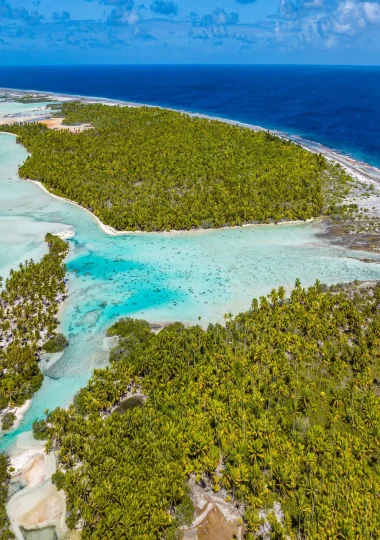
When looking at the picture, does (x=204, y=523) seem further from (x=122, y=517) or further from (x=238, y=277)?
(x=238, y=277)

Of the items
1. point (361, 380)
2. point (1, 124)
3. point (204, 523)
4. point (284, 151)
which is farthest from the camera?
point (1, 124)

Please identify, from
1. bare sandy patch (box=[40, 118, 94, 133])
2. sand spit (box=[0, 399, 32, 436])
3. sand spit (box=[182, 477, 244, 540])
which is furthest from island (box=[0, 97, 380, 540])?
bare sandy patch (box=[40, 118, 94, 133])

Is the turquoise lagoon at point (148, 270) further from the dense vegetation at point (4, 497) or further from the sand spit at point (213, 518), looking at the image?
the sand spit at point (213, 518)

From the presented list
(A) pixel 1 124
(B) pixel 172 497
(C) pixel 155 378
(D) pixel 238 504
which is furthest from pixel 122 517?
(A) pixel 1 124

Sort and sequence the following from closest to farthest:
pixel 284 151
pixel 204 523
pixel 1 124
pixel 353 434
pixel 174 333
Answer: pixel 204 523, pixel 353 434, pixel 174 333, pixel 284 151, pixel 1 124

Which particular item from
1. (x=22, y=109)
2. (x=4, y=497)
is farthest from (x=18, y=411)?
(x=22, y=109)

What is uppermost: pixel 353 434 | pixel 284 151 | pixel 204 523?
pixel 284 151

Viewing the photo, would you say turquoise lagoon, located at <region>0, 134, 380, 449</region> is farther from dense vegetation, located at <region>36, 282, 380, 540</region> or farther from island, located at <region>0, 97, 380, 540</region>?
dense vegetation, located at <region>36, 282, 380, 540</region>
